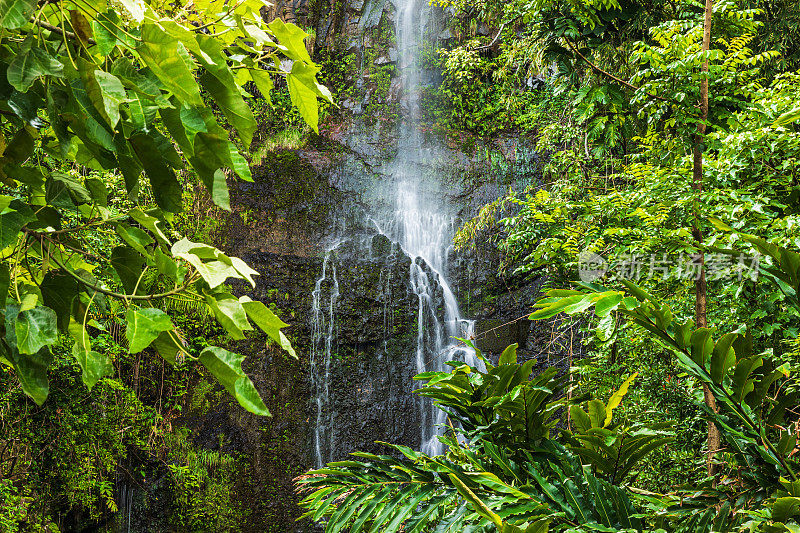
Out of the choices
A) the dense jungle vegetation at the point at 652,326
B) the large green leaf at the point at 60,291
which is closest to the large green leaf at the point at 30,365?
the large green leaf at the point at 60,291

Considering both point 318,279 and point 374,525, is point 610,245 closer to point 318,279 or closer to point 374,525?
point 374,525

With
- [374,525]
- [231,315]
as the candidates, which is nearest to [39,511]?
[374,525]

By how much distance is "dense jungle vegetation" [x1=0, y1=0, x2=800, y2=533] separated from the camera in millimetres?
676

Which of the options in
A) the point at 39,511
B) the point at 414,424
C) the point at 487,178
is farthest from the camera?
the point at 487,178

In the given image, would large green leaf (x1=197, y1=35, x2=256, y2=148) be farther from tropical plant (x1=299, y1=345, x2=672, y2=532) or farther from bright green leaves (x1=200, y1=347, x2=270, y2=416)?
tropical plant (x1=299, y1=345, x2=672, y2=532)

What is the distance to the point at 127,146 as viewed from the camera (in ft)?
2.29

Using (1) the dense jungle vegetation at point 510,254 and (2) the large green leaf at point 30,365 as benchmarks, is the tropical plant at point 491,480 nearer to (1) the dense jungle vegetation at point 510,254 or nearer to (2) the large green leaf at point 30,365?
(1) the dense jungle vegetation at point 510,254

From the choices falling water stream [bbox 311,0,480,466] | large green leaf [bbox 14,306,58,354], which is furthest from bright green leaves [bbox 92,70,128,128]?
falling water stream [bbox 311,0,480,466]

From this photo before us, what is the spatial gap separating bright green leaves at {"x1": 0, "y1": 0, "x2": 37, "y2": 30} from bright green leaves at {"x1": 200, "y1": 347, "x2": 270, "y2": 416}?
40 centimetres

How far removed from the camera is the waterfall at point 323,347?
6578 millimetres

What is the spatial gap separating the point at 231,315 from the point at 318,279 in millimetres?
6652

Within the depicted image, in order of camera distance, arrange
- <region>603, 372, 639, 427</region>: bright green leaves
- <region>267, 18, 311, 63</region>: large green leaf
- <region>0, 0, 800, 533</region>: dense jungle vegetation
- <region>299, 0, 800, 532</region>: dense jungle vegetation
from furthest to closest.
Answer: <region>603, 372, 639, 427</region>: bright green leaves
<region>299, 0, 800, 532</region>: dense jungle vegetation
<region>267, 18, 311, 63</region>: large green leaf
<region>0, 0, 800, 533</region>: dense jungle vegetation

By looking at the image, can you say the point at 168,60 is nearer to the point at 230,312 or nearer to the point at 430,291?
the point at 230,312

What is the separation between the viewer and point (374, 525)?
134 centimetres
